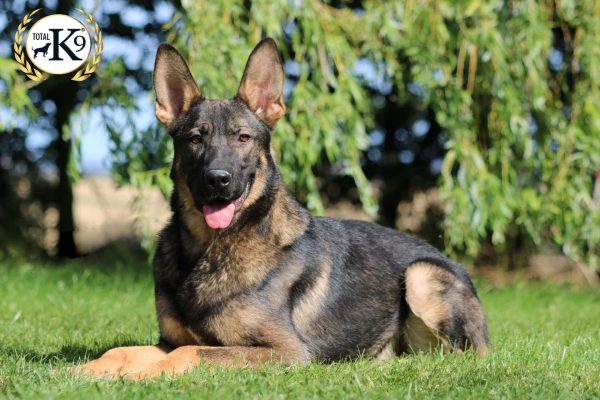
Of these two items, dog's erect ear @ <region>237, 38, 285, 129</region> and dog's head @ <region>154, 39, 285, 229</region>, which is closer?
dog's head @ <region>154, 39, 285, 229</region>

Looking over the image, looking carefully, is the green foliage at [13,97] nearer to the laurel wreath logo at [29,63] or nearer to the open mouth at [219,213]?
the laurel wreath logo at [29,63]

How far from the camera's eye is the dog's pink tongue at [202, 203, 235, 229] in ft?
17.1

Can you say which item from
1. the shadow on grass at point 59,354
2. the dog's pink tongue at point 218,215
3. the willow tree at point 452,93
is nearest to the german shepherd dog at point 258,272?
the dog's pink tongue at point 218,215

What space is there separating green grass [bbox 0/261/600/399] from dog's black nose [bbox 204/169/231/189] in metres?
1.12

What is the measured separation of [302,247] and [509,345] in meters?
1.87

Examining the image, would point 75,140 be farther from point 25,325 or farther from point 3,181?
point 3,181

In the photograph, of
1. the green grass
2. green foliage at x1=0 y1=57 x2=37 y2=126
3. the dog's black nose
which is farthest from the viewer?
green foliage at x1=0 y1=57 x2=37 y2=126

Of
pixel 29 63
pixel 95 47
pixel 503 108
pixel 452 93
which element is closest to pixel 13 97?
pixel 29 63

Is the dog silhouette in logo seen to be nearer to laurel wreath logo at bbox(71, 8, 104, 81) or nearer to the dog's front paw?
laurel wreath logo at bbox(71, 8, 104, 81)

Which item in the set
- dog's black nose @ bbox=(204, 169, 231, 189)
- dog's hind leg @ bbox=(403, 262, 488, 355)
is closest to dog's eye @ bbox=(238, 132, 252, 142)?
dog's black nose @ bbox=(204, 169, 231, 189)

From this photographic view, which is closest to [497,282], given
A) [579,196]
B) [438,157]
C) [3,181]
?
[438,157]

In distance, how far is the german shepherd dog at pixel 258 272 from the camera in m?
5.06

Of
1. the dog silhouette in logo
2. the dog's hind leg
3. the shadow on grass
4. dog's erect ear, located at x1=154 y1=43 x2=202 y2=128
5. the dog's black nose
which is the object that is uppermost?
dog's erect ear, located at x1=154 y1=43 x2=202 y2=128

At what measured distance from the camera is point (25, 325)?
6793 mm
